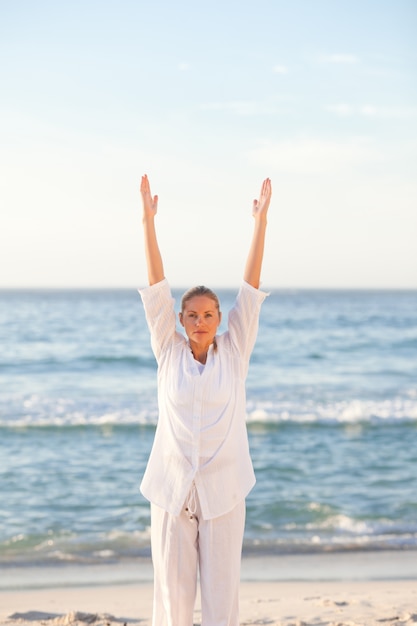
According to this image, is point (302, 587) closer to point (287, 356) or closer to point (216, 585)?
point (216, 585)

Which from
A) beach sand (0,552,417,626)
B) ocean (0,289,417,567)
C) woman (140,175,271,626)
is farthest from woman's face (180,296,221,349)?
ocean (0,289,417,567)

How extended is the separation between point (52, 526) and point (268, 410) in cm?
780

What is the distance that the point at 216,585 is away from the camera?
11.5ft

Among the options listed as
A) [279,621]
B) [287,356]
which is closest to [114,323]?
[287,356]

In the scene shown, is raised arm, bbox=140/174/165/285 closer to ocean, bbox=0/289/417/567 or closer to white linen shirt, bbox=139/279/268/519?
white linen shirt, bbox=139/279/268/519

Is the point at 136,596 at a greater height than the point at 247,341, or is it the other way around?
the point at 247,341

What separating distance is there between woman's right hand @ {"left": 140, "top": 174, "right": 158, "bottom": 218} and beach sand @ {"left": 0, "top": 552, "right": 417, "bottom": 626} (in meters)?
2.75

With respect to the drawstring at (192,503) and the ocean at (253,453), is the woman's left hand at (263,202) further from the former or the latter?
the ocean at (253,453)

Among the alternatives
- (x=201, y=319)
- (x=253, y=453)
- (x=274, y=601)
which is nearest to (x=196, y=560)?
(x=201, y=319)

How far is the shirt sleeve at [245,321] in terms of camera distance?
3705mm

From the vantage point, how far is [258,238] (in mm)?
3855

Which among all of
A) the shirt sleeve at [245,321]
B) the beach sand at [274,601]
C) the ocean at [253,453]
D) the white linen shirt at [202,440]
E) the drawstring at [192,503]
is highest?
the shirt sleeve at [245,321]

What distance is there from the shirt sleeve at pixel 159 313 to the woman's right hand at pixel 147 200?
36 cm

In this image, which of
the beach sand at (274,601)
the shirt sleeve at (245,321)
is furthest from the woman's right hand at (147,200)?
the beach sand at (274,601)
